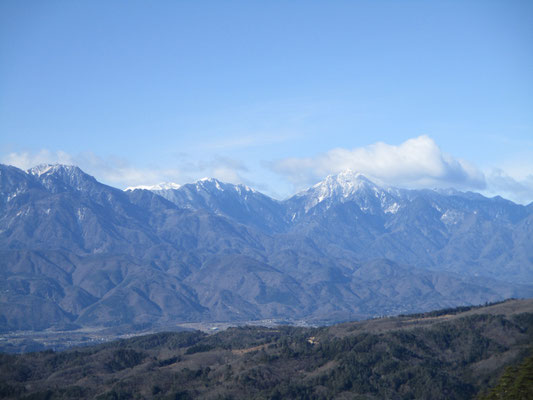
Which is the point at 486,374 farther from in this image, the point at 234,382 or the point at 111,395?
the point at 111,395

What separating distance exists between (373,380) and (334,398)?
54.4 feet

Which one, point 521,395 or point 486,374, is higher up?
point 521,395

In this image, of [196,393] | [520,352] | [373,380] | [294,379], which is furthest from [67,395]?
[520,352]

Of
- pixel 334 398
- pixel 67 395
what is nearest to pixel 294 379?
pixel 334 398

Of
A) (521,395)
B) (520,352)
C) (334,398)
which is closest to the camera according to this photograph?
(521,395)

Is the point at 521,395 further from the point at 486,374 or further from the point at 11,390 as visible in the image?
the point at 11,390

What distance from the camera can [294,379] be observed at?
656 ft

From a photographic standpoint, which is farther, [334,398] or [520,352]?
[520,352]

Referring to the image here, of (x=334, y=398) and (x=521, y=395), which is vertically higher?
(x=521, y=395)

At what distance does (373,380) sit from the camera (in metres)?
197

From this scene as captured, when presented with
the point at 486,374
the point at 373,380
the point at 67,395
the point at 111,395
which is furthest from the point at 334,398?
the point at 67,395

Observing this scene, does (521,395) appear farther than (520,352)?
No

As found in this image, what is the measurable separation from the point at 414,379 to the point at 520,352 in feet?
104

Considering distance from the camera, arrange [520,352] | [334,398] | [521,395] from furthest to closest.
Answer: [520,352] < [334,398] < [521,395]
